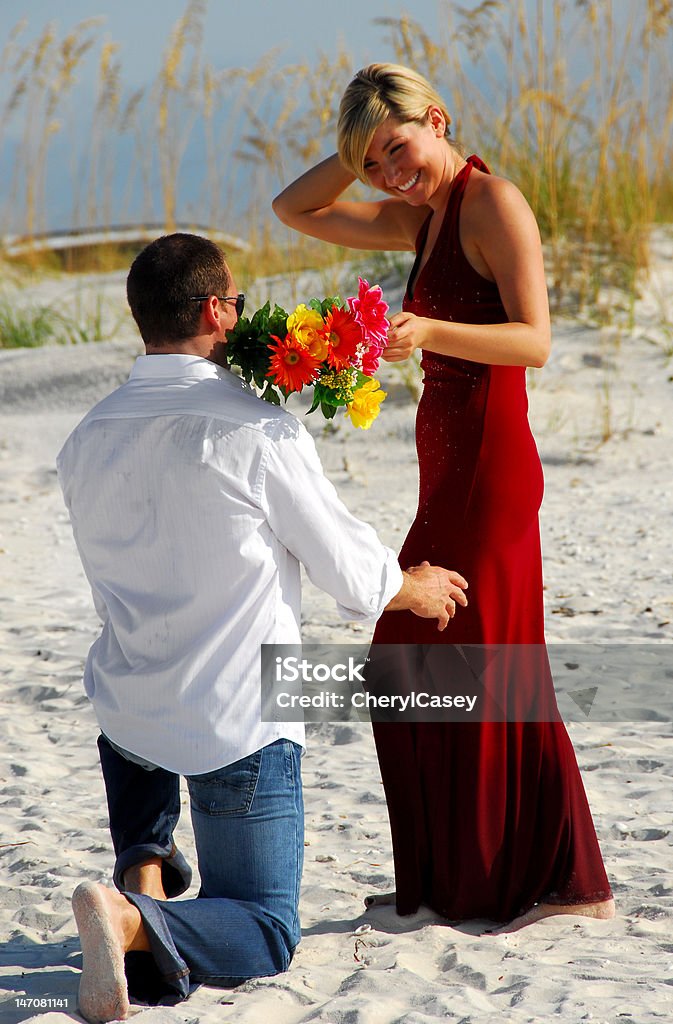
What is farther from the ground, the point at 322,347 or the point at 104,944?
the point at 322,347

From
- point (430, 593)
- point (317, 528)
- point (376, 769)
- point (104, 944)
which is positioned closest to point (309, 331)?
point (317, 528)

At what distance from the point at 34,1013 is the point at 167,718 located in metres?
0.59

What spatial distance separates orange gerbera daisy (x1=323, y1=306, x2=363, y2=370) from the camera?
2.21 metres

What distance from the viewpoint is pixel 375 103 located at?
2605mm

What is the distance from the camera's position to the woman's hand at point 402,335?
229 cm

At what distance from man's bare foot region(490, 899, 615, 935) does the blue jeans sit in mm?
557

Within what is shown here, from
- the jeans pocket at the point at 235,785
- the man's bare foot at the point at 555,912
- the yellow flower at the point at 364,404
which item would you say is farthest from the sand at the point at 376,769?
the yellow flower at the point at 364,404

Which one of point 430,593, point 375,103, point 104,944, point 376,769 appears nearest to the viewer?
point 104,944

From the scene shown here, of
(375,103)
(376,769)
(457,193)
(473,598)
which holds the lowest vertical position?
(376,769)

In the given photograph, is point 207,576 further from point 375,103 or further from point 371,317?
point 375,103

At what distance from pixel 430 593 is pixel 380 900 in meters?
0.85

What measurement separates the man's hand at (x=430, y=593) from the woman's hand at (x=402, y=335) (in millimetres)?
462

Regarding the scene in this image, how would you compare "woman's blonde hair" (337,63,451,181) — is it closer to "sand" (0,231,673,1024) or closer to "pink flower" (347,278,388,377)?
"pink flower" (347,278,388,377)

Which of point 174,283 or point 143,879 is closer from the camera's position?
point 174,283
